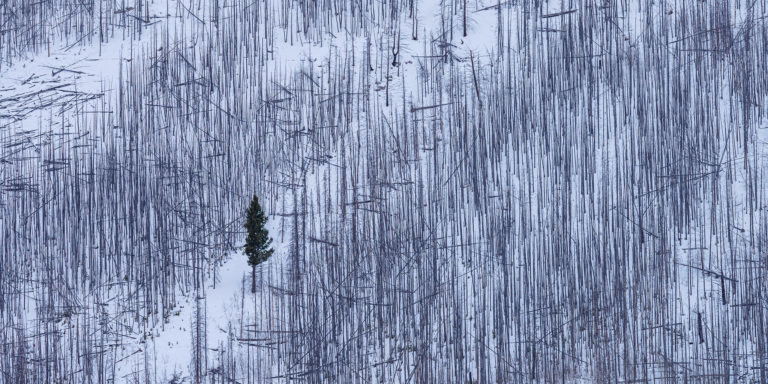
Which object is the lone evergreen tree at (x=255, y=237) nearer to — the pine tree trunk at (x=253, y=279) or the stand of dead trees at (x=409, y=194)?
the pine tree trunk at (x=253, y=279)

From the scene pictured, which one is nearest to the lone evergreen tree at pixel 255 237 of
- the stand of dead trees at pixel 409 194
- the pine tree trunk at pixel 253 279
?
the pine tree trunk at pixel 253 279

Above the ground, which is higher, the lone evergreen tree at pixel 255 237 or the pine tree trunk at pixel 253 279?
the lone evergreen tree at pixel 255 237

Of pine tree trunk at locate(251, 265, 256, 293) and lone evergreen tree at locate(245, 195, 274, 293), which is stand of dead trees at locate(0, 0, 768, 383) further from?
lone evergreen tree at locate(245, 195, 274, 293)

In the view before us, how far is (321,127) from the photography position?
37.2 feet

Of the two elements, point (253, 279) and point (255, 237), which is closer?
point (255, 237)

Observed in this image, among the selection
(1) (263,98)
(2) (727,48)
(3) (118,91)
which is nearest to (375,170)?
(1) (263,98)

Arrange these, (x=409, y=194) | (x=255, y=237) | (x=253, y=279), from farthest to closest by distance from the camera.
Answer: (x=409, y=194) → (x=253, y=279) → (x=255, y=237)

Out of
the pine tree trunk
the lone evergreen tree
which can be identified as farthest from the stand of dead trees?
the lone evergreen tree

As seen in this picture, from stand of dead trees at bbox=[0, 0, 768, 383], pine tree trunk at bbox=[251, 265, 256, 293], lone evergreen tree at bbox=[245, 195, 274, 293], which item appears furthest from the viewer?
pine tree trunk at bbox=[251, 265, 256, 293]

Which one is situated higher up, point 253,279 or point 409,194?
point 409,194

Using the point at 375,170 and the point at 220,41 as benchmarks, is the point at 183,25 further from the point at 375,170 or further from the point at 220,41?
the point at 375,170

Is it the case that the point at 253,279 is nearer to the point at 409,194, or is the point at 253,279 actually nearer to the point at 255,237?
the point at 255,237

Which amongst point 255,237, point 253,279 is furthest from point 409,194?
point 253,279

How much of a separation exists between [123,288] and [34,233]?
158 centimetres
